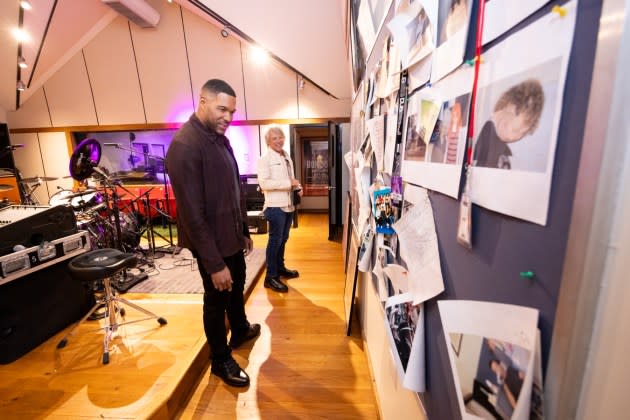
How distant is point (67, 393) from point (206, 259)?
1131 mm

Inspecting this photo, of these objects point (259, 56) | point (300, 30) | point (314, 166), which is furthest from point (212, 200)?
point (314, 166)

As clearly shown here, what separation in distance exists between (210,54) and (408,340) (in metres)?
5.51

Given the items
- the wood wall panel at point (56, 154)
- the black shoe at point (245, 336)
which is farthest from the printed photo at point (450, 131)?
the wood wall panel at point (56, 154)

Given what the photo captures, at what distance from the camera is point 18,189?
15.0ft

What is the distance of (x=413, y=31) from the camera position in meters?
0.65

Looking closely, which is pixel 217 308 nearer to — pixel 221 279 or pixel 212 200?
pixel 221 279

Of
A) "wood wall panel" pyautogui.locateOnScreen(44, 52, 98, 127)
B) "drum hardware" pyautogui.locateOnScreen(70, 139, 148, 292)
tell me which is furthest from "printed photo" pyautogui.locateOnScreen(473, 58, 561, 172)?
"wood wall panel" pyautogui.locateOnScreen(44, 52, 98, 127)

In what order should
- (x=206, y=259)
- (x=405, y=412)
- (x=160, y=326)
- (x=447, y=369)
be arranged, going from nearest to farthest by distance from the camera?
(x=447, y=369) < (x=405, y=412) < (x=206, y=259) < (x=160, y=326)

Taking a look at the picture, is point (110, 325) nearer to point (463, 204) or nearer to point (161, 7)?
point (463, 204)

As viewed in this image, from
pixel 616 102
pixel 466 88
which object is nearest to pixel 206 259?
pixel 466 88

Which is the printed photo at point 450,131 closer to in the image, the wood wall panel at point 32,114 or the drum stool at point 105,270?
the drum stool at point 105,270

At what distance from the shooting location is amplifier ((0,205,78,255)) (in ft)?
5.69

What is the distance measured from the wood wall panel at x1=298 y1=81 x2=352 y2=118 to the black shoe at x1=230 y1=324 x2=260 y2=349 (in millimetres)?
3929

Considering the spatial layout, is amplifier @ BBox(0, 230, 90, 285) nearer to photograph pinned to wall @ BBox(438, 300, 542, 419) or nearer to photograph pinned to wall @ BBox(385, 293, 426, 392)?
photograph pinned to wall @ BBox(385, 293, 426, 392)
